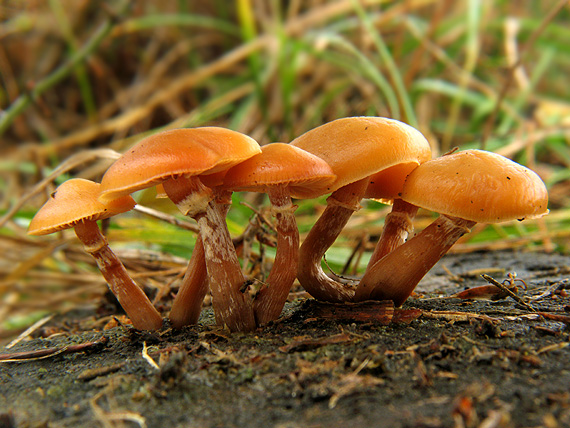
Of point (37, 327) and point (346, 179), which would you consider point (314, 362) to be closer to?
point (346, 179)

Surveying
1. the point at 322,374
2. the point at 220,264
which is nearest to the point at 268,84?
the point at 220,264

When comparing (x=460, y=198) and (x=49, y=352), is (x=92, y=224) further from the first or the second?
(x=460, y=198)

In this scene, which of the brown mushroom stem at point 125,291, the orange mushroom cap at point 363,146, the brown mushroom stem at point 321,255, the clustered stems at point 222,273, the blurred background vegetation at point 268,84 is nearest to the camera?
the orange mushroom cap at point 363,146

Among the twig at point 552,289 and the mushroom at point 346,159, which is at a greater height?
the mushroom at point 346,159

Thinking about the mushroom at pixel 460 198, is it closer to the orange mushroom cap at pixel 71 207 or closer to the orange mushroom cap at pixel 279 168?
the orange mushroom cap at pixel 279 168

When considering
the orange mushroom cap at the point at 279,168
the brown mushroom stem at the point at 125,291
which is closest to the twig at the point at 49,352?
the brown mushroom stem at the point at 125,291

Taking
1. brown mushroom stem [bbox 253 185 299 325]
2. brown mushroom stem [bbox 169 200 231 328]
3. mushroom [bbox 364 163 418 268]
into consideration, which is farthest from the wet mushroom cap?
brown mushroom stem [bbox 169 200 231 328]
